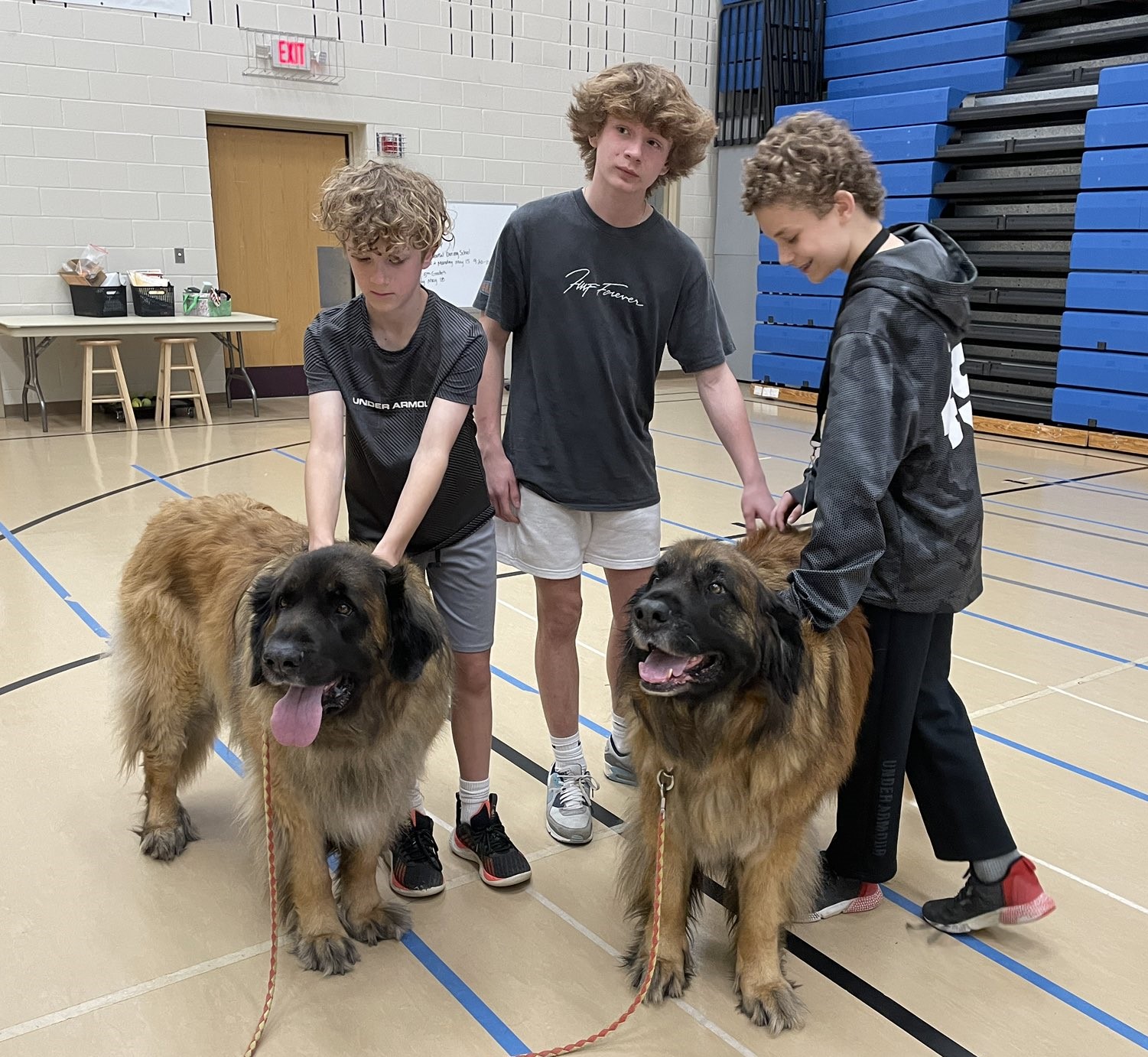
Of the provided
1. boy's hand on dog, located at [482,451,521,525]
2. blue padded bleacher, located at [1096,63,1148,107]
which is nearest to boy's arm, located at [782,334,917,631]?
boy's hand on dog, located at [482,451,521,525]

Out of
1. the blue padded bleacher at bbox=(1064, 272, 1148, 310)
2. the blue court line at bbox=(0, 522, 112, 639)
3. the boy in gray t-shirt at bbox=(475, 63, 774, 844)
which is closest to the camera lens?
the boy in gray t-shirt at bbox=(475, 63, 774, 844)

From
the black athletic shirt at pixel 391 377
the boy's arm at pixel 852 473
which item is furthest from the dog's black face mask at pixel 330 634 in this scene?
the boy's arm at pixel 852 473

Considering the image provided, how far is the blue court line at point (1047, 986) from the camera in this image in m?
1.89

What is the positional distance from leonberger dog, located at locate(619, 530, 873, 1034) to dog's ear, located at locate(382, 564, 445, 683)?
1.35 ft

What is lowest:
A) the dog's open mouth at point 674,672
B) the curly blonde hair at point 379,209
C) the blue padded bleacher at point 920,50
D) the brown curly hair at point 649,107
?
the dog's open mouth at point 674,672

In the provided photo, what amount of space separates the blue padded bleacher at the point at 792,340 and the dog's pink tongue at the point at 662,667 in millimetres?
9016

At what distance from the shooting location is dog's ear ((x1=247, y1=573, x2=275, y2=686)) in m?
1.88

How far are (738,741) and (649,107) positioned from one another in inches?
57.7

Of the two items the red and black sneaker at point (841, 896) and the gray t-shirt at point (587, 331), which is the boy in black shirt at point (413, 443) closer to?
the gray t-shirt at point (587, 331)

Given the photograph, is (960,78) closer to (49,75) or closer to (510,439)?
(49,75)

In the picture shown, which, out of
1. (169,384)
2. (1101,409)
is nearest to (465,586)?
(169,384)

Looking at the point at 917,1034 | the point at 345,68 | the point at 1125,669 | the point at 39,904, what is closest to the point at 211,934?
the point at 39,904

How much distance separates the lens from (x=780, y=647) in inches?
71.7

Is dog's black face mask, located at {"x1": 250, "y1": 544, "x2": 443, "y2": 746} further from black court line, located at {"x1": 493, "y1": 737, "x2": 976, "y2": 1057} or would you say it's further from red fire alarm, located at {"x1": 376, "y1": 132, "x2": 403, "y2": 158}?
red fire alarm, located at {"x1": 376, "y1": 132, "x2": 403, "y2": 158}
